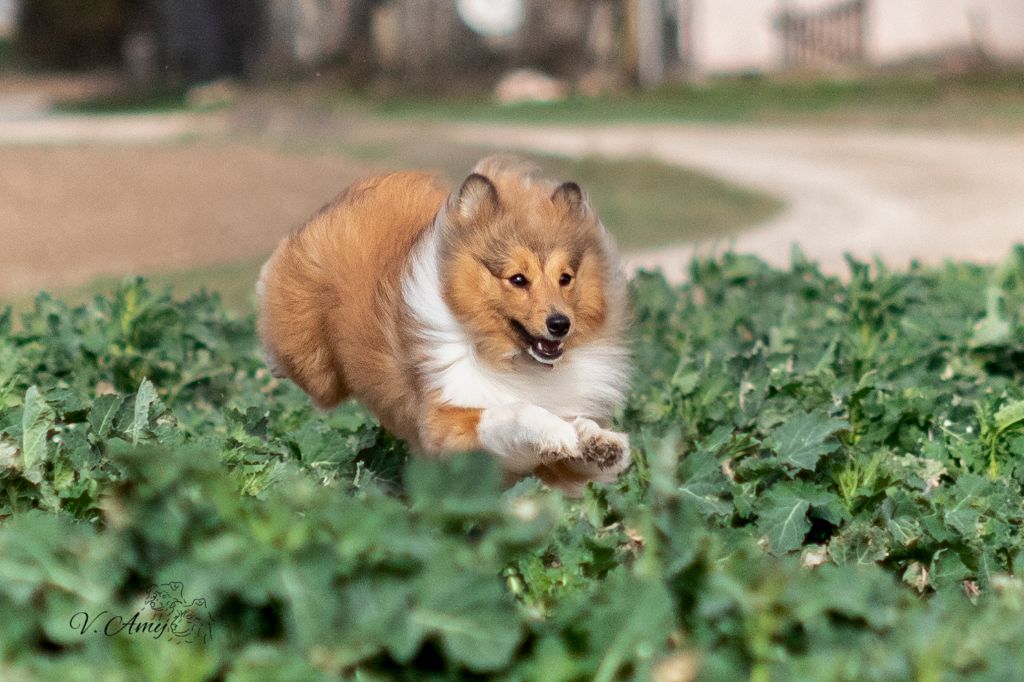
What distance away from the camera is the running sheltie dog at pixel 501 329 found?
14.6 feet

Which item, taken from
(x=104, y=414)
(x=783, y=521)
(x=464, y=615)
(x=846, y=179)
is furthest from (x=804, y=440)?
(x=846, y=179)

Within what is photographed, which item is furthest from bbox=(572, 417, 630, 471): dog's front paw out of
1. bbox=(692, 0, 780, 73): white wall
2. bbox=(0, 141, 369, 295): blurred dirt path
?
bbox=(692, 0, 780, 73): white wall

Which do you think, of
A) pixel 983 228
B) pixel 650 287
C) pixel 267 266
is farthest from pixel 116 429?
pixel 983 228

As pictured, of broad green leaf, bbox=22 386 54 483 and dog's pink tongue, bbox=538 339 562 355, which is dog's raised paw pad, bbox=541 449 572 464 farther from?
broad green leaf, bbox=22 386 54 483

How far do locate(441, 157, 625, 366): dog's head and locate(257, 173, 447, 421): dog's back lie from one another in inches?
12.5

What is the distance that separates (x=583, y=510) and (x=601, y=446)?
0.31 metres

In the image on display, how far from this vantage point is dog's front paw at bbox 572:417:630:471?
4371 mm

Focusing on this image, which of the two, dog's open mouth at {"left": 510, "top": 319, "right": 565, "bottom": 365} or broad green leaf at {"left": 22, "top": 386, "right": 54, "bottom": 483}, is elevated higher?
dog's open mouth at {"left": 510, "top": 319, "right": 565, "bottom": 365}

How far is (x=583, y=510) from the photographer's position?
15.0 feet

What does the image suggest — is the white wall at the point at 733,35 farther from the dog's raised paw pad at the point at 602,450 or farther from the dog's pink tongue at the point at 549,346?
the dog's raised paw pad at the point at 602,450

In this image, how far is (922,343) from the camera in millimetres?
6027

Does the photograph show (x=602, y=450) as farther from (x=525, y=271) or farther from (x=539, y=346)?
Answer: (x=525, y=271)
